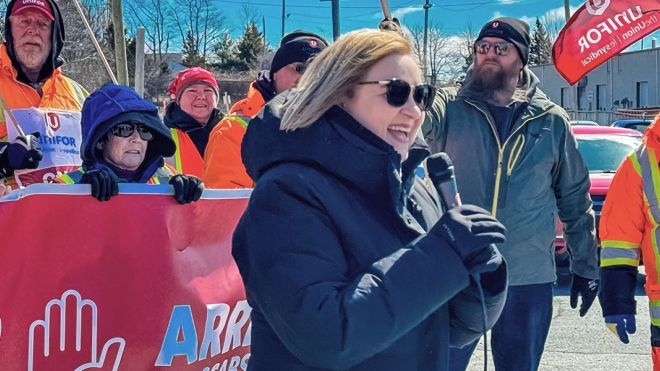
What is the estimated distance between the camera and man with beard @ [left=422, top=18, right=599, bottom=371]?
379cm

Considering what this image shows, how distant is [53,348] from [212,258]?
0.80 m

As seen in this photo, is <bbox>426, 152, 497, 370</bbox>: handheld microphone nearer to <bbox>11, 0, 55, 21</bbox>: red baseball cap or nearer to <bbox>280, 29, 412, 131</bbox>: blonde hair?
<bbox>280, 29, 412, 131</bbox>: blonde hair

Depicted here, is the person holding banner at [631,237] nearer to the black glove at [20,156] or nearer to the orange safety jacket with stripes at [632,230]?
the orange safety jacket with stripes at [632,230]

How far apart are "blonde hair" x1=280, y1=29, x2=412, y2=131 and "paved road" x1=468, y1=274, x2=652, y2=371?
4286mm

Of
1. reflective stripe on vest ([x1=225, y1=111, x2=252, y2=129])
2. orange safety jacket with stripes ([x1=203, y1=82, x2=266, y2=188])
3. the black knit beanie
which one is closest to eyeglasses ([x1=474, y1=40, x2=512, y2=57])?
the black knit beanie

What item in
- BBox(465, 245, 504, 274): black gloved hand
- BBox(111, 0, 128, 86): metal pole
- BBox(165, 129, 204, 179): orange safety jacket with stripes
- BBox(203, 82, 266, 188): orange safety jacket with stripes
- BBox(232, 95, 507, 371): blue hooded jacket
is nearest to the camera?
BBox(232, 95, 507, 371): blue hooded jacket

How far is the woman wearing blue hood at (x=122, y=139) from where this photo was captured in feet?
11.4

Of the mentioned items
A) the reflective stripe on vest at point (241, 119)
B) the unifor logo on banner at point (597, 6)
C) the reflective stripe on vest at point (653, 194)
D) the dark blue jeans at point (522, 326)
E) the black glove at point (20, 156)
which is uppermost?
the unifor logo on banner at point (597, 6)

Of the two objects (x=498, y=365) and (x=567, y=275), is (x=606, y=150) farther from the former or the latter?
(x=498, y=365)

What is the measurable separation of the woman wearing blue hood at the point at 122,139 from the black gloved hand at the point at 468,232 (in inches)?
73.1

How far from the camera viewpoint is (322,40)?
4797mm

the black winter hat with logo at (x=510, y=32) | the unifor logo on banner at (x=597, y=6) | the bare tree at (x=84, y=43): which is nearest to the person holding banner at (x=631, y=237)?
the black winter hat with logo at (x=510, y=32)

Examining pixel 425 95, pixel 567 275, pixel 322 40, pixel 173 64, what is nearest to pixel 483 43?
pixel 322 40

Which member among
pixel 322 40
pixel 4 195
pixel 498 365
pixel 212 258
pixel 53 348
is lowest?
pixel 498 365
